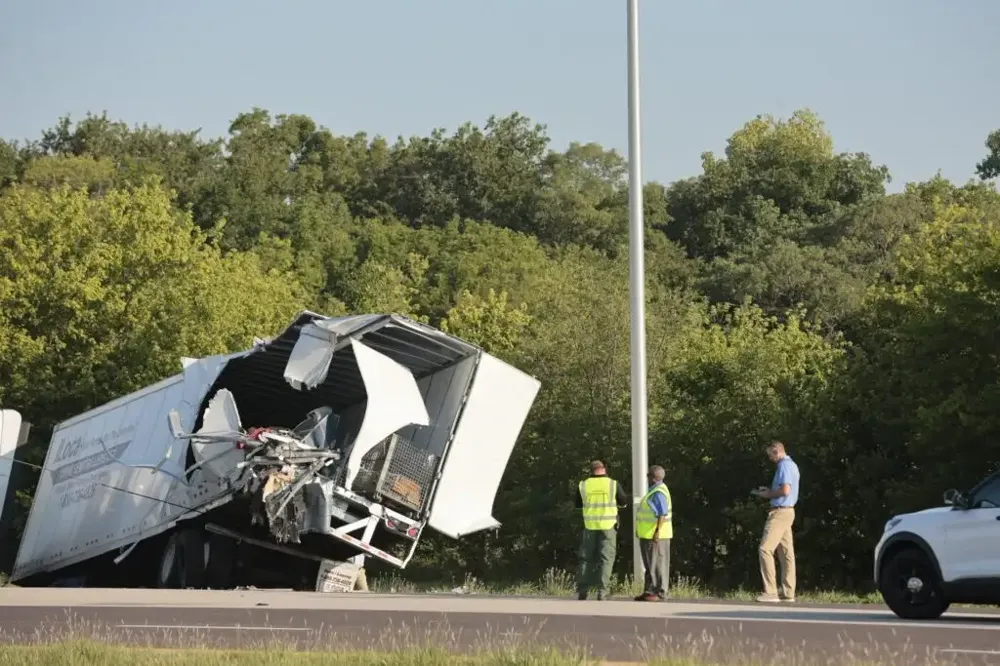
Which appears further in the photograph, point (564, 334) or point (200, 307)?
point (200, 307)

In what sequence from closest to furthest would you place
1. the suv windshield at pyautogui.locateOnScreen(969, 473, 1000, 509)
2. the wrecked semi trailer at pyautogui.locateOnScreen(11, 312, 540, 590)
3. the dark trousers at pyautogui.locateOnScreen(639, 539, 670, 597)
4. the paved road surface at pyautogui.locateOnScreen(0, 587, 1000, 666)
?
the paved road surface at pyautogui.locateOnScreen(0, 587, 1000, 666) → the suv windshield at pyautogui.locateOnScreen(969, 473, 1000, 509) → the dark trousers at pyautogui.locateOnScreen(639, 539, 670, 597) → the wrecked semi trailer at pyautogui.locateOnScreen(11, 312, 540, 590)

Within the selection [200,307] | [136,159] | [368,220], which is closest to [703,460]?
[200,307]

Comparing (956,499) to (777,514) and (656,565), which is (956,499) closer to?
(777,514)

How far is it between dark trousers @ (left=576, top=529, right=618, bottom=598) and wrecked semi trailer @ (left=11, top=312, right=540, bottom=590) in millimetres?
3513

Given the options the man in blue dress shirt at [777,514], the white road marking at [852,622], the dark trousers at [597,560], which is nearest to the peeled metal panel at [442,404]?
the dark trousers at [597,560]

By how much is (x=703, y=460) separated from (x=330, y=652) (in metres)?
24.1

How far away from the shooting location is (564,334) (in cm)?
3888

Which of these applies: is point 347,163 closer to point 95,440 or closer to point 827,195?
point 827,195

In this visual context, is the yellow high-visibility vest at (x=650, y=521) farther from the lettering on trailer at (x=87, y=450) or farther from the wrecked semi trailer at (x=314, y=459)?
the lettering on trailer at (x=87, y=450)

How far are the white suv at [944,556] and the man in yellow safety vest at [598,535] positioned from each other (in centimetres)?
458

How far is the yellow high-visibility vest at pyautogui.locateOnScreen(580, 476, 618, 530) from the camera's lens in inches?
782

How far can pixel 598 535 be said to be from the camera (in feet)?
65.3

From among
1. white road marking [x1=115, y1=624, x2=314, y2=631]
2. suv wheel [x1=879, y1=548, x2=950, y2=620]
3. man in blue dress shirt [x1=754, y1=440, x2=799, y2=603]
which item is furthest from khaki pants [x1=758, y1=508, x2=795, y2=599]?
white road marking [x1=115, y1=624, x2=314, y2=631]

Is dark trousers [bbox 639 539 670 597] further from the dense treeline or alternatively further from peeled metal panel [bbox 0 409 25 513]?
peeled metal panel [bbox 0 409 25 513]
